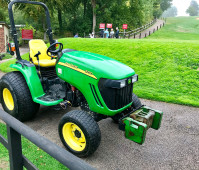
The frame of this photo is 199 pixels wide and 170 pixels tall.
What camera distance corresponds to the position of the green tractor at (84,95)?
288 centimetres

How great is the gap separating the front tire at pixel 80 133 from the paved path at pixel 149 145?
0.22m

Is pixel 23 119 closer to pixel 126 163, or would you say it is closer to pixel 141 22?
pixel 126 163

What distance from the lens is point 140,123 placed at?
2768mm

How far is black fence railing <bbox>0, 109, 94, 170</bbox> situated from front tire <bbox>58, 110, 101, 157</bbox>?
4.00 ft

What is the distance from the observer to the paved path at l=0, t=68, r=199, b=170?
9.59 feet

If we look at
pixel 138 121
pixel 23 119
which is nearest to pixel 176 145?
pixel 138 121

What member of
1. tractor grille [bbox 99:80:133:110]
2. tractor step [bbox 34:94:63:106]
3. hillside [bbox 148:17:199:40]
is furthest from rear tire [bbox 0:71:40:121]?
hillside [bbox 148:17:199:40]

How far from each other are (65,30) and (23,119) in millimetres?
28790

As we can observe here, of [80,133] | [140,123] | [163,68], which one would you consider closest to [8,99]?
[80,133]

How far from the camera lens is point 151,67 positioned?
748cm

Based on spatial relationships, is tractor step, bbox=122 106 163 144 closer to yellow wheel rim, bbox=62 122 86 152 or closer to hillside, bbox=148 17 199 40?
yellow wheel rim, bbox=62 122 86 152

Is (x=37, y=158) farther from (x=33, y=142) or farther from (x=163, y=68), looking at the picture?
(x=163, y=68)

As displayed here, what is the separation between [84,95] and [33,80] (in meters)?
1.18

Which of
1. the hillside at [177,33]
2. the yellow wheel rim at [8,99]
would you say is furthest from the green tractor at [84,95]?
the hillside at [177,33]
